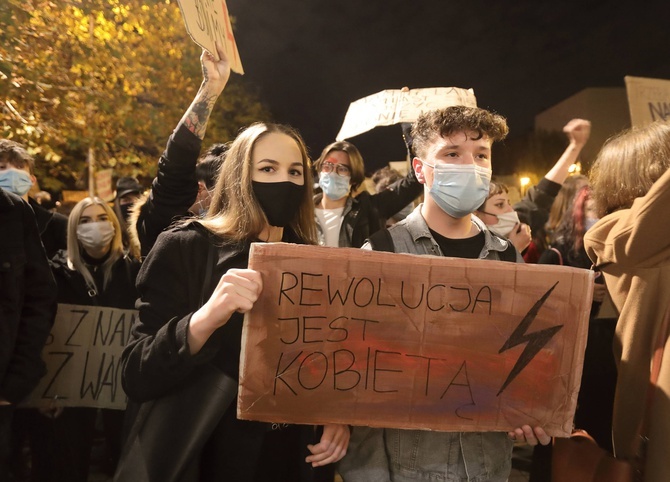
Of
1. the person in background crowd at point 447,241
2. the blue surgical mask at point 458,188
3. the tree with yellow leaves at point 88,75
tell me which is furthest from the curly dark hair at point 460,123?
the tree with yellow leaves at point 88,75

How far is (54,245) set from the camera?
4.76m

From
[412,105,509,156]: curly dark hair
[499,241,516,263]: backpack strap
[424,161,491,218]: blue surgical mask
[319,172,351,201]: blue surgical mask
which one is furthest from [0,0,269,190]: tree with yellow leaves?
[499,241,516,263]: backpack strap

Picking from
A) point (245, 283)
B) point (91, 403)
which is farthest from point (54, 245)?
point (245, 283)

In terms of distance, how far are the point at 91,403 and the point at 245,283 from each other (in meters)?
2.21

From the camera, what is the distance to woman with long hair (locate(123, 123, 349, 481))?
1793 millimetres

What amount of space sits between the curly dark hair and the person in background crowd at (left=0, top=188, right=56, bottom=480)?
6.58 feet

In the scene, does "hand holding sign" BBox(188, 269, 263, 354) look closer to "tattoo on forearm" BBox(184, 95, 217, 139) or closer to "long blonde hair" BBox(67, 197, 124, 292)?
"tattoo on forearm" BBox(184, 95, 217, 139)

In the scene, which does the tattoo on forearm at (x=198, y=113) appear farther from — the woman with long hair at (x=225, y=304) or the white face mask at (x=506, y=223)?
the white face mask at (x=506, y=223)

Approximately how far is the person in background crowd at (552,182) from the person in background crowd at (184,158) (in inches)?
75.0

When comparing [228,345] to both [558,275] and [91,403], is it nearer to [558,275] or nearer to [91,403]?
[558,275]

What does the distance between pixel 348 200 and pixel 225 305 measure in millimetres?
2813

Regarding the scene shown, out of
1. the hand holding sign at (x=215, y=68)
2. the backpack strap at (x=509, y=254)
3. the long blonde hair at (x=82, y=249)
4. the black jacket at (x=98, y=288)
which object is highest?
the hand holding sign at (x=215, y=68)

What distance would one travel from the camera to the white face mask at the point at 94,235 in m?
3.85

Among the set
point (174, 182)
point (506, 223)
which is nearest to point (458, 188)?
point (174, 182)
